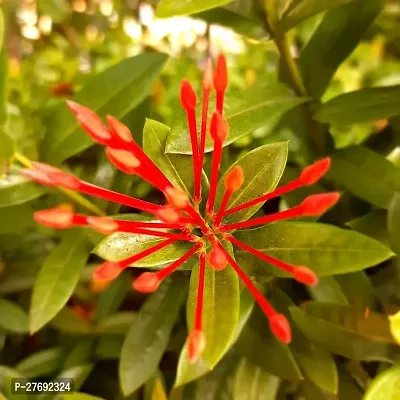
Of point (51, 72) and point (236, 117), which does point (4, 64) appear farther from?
point (51, 72)

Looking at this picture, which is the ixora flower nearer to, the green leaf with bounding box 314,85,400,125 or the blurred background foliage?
the blurred background foliage

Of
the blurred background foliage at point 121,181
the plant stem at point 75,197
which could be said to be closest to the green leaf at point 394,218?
the blurred background foliage at point 121,181

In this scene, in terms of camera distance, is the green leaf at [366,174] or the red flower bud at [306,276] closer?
the red flower bud at [306,276]

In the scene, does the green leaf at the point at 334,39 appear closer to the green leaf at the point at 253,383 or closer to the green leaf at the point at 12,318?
the green leaf at the point at 253,383

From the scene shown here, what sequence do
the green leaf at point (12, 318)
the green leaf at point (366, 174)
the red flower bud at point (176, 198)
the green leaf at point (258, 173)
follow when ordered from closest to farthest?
1. the red flower bud at point (176, 198)
2. the green leaf at point (258, 173)
3. the green leaf at point (366, 174)
4. the green leaf at point (12, 318)

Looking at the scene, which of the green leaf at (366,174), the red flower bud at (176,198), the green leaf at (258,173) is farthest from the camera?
the green leaf at (366,174)

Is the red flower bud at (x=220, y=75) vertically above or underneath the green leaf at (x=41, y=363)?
above

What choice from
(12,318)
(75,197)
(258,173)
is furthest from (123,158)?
(12,318)
